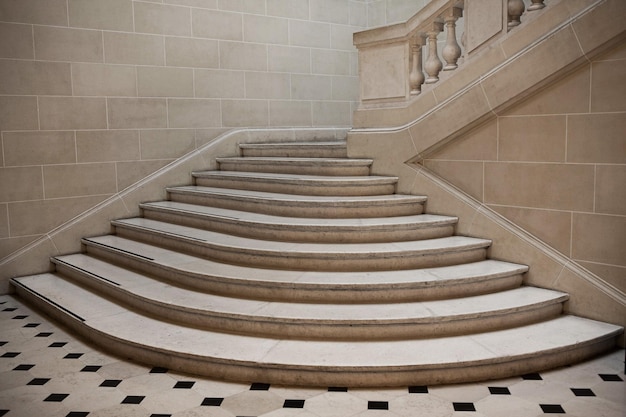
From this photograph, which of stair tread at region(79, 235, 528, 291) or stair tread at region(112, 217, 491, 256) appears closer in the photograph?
stair tread at region(79, 235, 528, 291)

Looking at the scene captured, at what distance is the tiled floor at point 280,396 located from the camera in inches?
149

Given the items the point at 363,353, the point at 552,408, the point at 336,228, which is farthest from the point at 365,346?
the point at 336,228

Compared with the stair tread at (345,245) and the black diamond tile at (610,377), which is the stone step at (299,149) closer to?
the stair tread at (345,245)

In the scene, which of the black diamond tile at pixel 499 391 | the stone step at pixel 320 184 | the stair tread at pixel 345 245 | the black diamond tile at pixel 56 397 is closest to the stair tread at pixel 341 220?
the stair tread at pixel 345 245

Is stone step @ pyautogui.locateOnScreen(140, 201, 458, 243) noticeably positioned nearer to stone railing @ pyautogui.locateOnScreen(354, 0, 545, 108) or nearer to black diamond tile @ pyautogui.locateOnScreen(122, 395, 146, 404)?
stone railing @ pyautogui.locateOnScreen(354, 0, 545, 108)

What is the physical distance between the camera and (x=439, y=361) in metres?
4.08

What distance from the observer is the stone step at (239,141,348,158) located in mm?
7137

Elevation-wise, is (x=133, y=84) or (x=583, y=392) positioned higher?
(x=133, y=84)

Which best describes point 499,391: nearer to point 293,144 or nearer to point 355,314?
point 355,314

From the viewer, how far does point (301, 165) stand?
276 inches

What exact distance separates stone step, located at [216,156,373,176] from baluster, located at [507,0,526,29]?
2.03 meters

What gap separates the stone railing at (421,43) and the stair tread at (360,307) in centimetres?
228

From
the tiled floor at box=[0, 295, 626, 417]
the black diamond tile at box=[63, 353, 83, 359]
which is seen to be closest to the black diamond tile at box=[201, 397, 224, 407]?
the tiled floor at box=[0, 295, 626, 417]

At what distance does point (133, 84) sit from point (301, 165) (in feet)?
7.89
